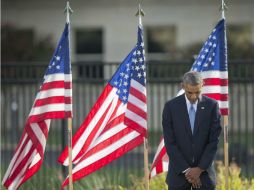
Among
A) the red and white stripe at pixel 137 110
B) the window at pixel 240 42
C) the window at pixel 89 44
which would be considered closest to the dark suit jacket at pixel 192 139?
the red and white stripe at pixel 137 110

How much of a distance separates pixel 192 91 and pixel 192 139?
1.53ft

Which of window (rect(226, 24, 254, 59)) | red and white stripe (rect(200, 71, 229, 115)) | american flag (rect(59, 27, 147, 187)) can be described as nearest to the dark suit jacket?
american flag (rect(59, 27, 147, 187))

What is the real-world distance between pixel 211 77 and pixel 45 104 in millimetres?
1893

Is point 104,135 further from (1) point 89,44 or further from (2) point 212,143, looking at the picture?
(1) point 89,44

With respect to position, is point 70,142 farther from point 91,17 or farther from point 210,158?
point 91,17

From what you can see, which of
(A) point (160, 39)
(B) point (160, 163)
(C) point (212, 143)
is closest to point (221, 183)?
(B) point (160, 163)

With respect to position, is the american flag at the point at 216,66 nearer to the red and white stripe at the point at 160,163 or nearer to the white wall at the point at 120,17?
the red and white stripe at the point at 160,163

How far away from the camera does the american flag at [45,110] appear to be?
9.96 meters

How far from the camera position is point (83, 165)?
9.88 m

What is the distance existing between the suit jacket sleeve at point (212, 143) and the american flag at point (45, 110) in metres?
2.06

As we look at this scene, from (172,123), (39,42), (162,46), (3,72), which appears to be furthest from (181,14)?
(172,123)

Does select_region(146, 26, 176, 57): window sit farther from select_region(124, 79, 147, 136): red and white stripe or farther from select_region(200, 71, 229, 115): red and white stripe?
select_region(124, 79, 147, 136): red and white stripe

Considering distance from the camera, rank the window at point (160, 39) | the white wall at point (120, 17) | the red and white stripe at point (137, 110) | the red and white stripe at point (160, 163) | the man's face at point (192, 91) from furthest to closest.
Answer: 1. the window at point (160, 39)
2. the white wall at point (120, 17)
3. the red and white stripe at point (160, 163)
4. the red and white stripe at point (137, 110)
5. the man's face at point (192, 91)

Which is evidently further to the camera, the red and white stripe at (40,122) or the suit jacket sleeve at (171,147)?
the red and white stripe at (40,122)
